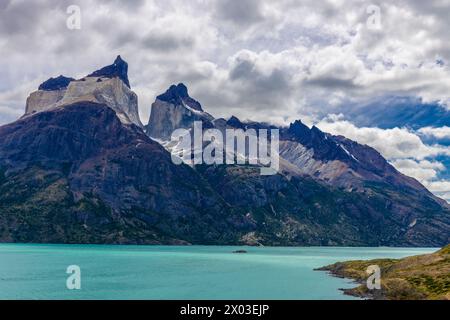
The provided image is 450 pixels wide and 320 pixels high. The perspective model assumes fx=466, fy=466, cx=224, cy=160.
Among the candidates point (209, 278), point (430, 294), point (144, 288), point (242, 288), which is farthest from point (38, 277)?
point (430, 294)

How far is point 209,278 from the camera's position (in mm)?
175750

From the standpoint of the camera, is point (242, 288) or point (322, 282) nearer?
point (242, 288)

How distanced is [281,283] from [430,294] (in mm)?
60020

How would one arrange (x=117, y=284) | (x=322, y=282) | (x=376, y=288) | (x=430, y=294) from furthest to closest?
(x=322, y=282) < (x=117, y=284) < (x=376, y=288) < (x=430, y=294)

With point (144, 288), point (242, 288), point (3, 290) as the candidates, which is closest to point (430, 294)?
point (242, 288)
